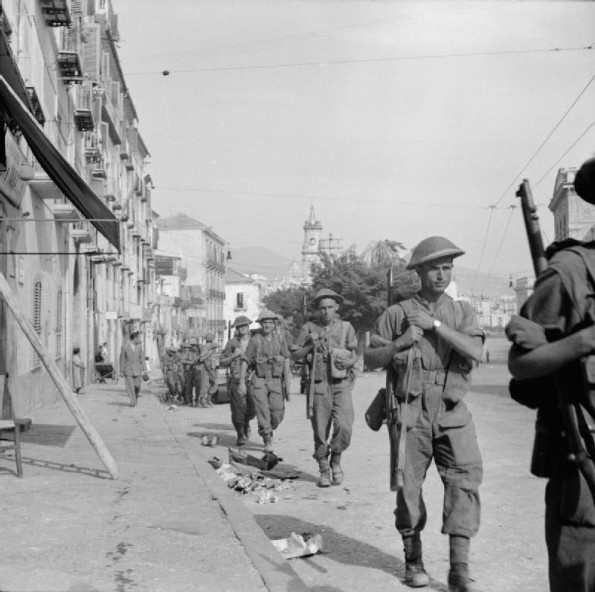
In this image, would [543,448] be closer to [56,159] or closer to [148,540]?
[148,540]

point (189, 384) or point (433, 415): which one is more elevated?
point (433, 415)

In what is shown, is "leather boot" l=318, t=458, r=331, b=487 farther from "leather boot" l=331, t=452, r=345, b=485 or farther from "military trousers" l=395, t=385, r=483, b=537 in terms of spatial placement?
"military trousers" l=395, t=385, r=483, b=537

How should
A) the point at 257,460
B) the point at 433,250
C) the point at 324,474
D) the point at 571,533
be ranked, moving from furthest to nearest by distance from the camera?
the point at 257,460 → the point at 324,474 → the point at 433,250 → the point at 571,533

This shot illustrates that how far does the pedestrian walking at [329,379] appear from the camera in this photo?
921cm

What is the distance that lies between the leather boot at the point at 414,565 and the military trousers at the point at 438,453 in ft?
0.18

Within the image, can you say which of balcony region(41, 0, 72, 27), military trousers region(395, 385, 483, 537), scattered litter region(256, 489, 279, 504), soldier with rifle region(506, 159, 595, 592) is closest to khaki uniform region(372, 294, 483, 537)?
military trousers region(395, 385, 483, 537)

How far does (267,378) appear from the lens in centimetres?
1158

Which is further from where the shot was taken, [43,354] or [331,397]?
[331,397]

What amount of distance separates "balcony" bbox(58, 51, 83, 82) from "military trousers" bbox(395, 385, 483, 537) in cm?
1903

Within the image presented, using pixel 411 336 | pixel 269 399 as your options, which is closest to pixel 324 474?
pixel 269 399

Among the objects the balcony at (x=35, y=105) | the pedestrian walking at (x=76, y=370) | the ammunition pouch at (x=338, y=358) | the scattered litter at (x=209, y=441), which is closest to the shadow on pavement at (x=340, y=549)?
the ammunition pouch at (x=338, y=358)

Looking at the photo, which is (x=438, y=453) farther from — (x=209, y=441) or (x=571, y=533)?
(x=209, y=441)

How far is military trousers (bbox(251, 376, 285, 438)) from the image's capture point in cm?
1143

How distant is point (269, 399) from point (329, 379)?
2.28 metres
